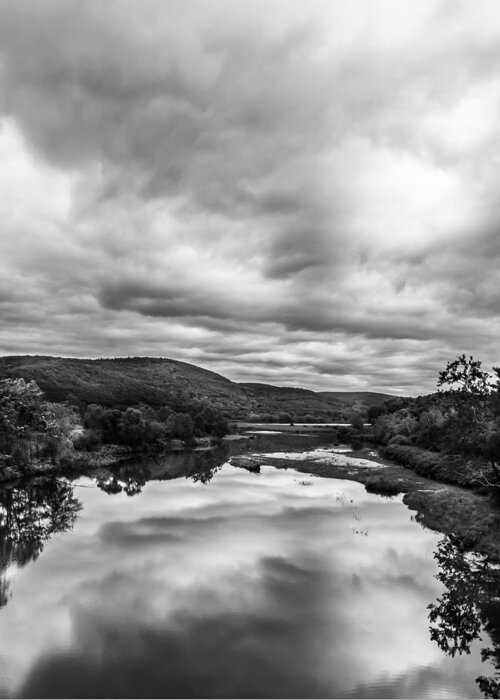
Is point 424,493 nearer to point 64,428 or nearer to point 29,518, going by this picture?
Result: point 29,518

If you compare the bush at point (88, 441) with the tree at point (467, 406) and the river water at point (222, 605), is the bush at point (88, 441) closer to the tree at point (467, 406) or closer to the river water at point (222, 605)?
the river water at point (222, 605)

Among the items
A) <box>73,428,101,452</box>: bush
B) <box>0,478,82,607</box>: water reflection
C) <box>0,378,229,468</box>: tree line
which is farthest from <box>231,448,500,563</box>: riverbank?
<box>0,478,82,607</box>: water reflection

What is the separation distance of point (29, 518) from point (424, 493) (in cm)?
4051

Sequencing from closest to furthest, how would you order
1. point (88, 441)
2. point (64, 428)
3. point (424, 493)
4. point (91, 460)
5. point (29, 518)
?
1. point (29, 518)
2. point (424, 493)
3. point (64, 428)
4. point (91, 460)
5. point (88, 441)

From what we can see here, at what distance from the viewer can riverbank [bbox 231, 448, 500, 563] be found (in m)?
32.8

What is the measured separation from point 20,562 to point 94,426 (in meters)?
67.8

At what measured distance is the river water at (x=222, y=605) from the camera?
16.1 meters

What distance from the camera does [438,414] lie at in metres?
92.2

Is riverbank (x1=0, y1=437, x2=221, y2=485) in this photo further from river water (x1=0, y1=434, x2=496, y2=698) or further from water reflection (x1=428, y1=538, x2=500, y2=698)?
water reflection (x1=428, y1=538, x2=500, y2=698)

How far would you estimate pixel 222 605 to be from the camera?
73.0 feet

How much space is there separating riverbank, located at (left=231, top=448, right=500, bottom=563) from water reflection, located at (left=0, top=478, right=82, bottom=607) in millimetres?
30826

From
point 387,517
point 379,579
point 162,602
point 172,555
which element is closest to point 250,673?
point 162,602

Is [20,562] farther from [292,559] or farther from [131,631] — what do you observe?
[292,559]

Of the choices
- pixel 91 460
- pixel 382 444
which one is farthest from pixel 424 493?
pixel 382 444
